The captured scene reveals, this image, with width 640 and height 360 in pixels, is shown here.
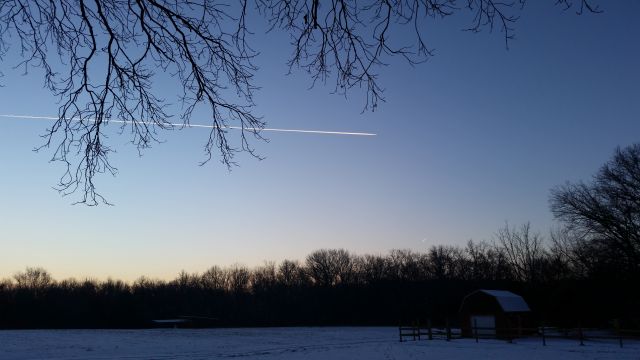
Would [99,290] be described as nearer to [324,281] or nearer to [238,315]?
[238,315]

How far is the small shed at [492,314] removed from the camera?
1538 inches

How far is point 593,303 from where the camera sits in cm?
4678

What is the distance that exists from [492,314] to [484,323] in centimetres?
92

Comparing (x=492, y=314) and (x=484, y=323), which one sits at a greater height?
(x=492, y=314)

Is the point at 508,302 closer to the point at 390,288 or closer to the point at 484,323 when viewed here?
the point at 484,323

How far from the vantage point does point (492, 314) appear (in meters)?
39.8

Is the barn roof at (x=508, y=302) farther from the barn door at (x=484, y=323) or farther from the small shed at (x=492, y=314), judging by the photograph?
the barn door at (x=484, y=323)

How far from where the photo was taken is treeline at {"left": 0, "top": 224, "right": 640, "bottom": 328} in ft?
198

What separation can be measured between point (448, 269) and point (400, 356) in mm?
74621

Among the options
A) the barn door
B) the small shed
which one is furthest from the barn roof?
the barn door

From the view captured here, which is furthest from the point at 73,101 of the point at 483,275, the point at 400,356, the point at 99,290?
the point at 99,290

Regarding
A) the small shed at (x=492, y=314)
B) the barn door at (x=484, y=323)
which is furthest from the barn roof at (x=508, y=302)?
the barn door at (x=484, y=323)

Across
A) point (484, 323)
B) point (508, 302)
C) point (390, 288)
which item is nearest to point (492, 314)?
point (484, 323)

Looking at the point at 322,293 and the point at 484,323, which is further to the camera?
the point at 322,293
